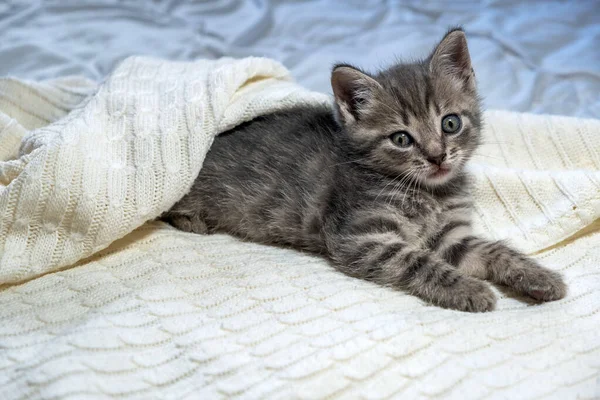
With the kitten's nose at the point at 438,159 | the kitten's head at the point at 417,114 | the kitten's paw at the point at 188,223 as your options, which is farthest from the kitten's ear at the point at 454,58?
the kitten's paw at the point at 188,223

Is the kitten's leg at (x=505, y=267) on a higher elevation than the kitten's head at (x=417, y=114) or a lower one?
lower

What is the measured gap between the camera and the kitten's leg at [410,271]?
4.86ft

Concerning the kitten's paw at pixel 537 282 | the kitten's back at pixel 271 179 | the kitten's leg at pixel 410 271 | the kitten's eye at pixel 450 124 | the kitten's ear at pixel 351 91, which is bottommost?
the kitten's paw at pixel 537 282

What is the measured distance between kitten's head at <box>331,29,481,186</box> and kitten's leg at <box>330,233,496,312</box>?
23 centimetres

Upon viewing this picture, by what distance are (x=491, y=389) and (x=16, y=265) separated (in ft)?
3.90

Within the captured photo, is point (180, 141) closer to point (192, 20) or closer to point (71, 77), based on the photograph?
point (71, 77)

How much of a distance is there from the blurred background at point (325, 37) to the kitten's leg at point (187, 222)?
1.02 m

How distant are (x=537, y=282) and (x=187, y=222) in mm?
1077

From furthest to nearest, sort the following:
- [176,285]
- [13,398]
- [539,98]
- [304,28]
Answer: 1. [304,28]
2. [539,98]
3. [176,285]
4. [13,398]

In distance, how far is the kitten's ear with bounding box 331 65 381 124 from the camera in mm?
1748

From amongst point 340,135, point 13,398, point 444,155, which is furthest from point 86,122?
point 444,155

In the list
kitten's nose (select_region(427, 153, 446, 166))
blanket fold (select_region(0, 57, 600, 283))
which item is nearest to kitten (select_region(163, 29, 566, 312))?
kitten's nose (select_region(427, 153, 446, 166))

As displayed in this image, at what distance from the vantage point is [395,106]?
1725 millimetres

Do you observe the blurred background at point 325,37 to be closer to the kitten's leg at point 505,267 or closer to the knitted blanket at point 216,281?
the knitted blanket at point 216,281
